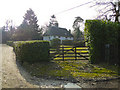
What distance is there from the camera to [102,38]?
7465 mm

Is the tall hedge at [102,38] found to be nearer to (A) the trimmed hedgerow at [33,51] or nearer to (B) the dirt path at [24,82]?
(A) the trimmed hedgerow at [33,51]

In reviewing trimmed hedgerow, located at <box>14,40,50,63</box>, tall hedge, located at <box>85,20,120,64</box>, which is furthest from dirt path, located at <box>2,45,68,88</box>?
tall hedge, located at <box>85,20,120,64</box>

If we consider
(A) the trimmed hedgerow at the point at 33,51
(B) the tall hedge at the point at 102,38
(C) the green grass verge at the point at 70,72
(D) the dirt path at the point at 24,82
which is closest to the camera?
(D) the dirt path at the point at 24,82

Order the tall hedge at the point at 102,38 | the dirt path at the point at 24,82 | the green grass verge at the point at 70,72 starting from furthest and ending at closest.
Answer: the tall hedge at the point at 102,38 → the green grass verge at the point at 70,72 → the dirt path at the point at 24,82

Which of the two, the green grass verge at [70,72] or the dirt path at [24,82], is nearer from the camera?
the dirt path at [24,82]

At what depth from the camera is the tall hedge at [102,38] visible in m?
7.21

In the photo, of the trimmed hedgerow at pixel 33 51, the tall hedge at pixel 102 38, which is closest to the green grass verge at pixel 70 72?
the trimmed hedgerow at pixel 33 51

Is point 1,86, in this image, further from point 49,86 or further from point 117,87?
point 117,87

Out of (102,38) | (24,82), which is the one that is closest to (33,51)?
(24,82)

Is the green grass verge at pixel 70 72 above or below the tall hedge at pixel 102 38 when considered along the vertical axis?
below

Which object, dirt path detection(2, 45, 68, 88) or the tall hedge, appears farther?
the tall hedge

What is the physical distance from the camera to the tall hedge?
7207 mm

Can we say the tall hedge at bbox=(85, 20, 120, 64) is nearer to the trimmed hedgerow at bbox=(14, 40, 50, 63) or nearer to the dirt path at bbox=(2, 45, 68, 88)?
the trimmed hedgerow at bbox=(14, 40, 50, 63)

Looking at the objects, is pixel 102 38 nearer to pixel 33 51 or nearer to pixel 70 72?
pixel 70 72
